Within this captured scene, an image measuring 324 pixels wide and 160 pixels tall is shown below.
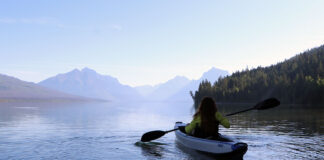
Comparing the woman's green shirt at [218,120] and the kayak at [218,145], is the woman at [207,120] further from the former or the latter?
the kayak at [218,145]

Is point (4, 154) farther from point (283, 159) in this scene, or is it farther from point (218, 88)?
point (218, 88)

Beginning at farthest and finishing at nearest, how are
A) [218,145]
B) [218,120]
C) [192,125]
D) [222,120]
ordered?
[192,125], [218,120], [222,120], [218,145]

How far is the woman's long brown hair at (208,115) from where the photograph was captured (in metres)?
15.8

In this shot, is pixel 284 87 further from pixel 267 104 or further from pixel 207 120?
pixel 207 120

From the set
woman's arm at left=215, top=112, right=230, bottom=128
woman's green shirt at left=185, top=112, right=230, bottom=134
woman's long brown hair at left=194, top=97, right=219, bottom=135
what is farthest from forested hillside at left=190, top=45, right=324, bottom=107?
woman's arm at left=215, top=112, right=230, bottom=128

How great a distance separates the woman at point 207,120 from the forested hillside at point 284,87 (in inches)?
4339

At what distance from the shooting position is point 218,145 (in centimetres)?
1565

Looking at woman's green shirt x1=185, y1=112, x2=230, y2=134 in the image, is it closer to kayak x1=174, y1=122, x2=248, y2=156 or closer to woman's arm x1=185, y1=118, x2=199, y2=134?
woman's arm x1=185, y1=118, x2=199, y2=134

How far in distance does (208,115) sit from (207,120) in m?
0.41

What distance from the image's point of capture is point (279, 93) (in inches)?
5664

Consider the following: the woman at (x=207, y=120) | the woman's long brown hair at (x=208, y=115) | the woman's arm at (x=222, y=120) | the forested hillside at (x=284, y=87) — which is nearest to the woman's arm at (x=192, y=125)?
the woman at (x=207, y=120)

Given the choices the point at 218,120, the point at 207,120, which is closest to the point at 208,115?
the point at 207,120

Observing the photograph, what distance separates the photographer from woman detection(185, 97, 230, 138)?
15828 millimetres

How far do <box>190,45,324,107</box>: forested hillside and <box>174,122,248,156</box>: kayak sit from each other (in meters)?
110
